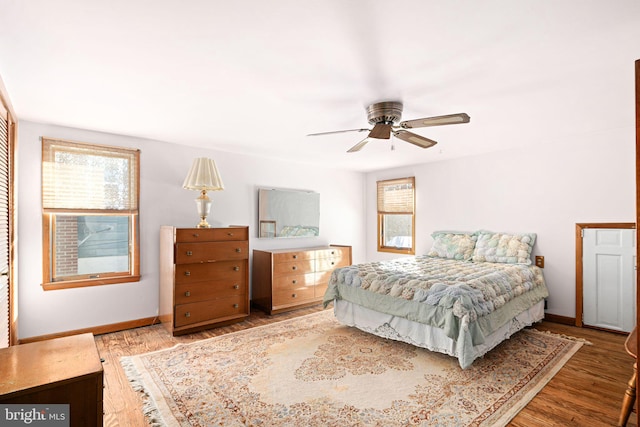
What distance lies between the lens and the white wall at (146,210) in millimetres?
3213

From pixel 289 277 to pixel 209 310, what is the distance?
116 centimetres

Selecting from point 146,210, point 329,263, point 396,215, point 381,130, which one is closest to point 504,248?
point 396,215

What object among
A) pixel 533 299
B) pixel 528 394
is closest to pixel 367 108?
pixel 528 394

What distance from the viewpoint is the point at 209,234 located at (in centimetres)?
371

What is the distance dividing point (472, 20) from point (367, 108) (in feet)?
3.93

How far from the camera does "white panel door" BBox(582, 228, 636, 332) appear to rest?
11.5 ft

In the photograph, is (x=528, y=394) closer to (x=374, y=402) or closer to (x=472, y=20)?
(x=374, y=402)

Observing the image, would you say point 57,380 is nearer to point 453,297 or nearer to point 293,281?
point 453,297

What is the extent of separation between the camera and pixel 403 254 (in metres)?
5.73

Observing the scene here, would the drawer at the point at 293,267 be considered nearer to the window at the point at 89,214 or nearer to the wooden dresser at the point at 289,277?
the wooden dresser at the point at 289,277

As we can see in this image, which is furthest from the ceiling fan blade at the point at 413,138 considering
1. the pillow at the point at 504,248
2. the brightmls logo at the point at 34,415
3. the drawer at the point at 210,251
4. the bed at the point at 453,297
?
the brightmls logo at the point at 34,415

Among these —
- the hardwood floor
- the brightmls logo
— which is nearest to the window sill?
the hardwood floor

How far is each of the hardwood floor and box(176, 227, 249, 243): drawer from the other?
40.8 inches

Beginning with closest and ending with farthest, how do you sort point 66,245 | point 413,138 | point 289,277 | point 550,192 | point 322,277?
point 413,138, point 66,245, point 550,192, point 289,277, point 322,277
